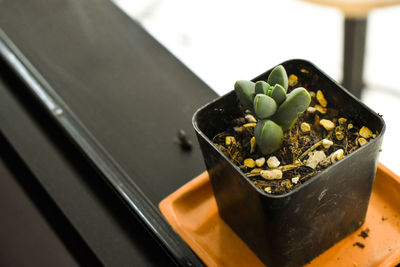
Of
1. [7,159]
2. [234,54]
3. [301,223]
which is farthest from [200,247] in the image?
[234,54]

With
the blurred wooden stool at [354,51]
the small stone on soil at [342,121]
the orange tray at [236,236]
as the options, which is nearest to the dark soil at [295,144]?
the small stone on soil at [342,121]

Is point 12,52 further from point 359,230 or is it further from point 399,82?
point 399,82

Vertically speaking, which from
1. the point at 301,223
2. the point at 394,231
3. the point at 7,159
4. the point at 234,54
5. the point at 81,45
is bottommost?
the point at 394,231

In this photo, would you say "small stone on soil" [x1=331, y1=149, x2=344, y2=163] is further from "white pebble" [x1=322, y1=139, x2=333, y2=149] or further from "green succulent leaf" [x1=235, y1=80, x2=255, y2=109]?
"green succulent leaf" [x1=235, y1=80, x2=255, y2=109]

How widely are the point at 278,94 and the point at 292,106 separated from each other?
22 mm

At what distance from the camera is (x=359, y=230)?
0.71 metres

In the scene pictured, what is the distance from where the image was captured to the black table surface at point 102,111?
0.80 meters

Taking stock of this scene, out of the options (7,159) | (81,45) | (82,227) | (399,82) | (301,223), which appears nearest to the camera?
(301,223)

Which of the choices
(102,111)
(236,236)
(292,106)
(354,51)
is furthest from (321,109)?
(354,51)

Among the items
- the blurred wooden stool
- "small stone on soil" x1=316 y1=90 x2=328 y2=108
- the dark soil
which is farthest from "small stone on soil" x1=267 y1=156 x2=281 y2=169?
the blurred wooden stool

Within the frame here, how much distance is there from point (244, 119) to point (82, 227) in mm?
329

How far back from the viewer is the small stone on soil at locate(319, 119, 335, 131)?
0.66m

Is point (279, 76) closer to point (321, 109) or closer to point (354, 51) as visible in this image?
point (321, 109)

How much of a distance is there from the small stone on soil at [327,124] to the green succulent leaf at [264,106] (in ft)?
0.37
